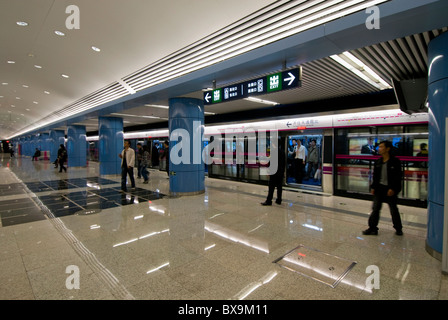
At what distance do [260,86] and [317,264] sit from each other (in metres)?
3.32

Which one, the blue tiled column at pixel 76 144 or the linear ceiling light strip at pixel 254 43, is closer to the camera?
the linear ceiling light strip at pixel 254 43

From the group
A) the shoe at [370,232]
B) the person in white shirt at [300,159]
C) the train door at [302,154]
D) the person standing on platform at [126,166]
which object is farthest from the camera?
the person in white shirt at [300,159]

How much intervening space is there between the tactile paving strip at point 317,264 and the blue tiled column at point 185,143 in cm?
475

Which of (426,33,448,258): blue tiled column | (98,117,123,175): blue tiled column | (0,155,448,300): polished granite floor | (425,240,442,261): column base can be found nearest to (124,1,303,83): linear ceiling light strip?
(426,33,448,258): blue tiled column

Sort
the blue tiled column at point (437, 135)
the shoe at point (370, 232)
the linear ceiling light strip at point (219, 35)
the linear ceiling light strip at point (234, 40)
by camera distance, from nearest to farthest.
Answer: the blue tiled column at point (437, 135), the linear ceiling light strip at point (234, 40), the linear ceiling light strip at point (219, 35), the shoe at point (370, 232)

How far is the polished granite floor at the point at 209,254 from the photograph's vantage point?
8.57 feet

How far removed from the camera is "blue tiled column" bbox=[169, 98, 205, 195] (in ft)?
24.8

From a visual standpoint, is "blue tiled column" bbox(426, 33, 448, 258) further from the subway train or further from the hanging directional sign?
the subway train

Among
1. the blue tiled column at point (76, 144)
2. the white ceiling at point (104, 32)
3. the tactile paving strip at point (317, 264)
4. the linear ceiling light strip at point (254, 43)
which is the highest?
the white ceiling at point (104, 32)

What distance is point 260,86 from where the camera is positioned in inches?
184

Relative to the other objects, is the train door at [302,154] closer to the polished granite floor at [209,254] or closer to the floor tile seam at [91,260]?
the polished granite floor at [209,254]

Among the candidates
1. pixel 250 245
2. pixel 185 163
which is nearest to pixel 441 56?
pixel 250 245

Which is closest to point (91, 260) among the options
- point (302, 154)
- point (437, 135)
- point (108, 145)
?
point (437, 135)

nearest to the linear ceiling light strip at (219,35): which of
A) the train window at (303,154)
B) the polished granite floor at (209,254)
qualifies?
the polished granite floor at (209,254)
